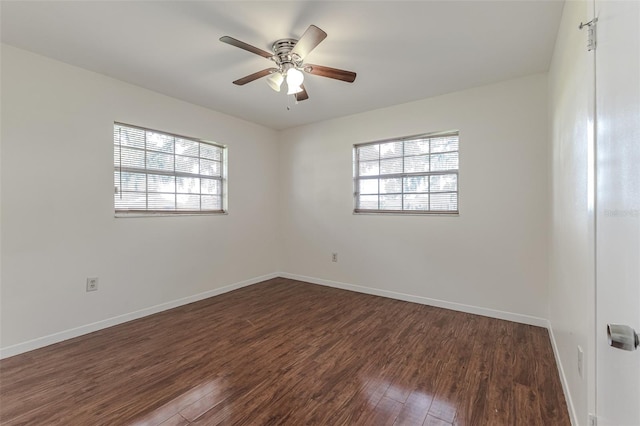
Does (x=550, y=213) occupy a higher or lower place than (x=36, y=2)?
lower

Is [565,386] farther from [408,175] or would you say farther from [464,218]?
[408,175]

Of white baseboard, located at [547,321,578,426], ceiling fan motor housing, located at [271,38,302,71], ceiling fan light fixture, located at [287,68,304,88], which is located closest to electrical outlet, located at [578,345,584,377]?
white baseboard, located at [547,321,578,426]

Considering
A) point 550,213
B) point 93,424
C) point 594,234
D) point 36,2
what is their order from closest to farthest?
point 594,234 → point 93,424 → point 36,2 → point 550,213

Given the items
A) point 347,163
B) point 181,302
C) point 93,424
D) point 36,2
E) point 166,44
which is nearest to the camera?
point 93,424

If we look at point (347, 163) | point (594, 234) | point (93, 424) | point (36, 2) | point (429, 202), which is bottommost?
point (93, 424)

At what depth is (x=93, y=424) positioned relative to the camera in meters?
1.50

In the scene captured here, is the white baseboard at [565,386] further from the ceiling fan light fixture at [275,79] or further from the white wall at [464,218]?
the ceiling fan light fixture at [275,79]

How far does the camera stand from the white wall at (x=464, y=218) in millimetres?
2768

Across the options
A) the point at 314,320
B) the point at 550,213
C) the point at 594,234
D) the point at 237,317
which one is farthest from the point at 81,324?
the point at 550,213

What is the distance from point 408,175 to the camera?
11.7 ft

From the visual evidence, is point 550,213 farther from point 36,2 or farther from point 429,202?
point 36,2

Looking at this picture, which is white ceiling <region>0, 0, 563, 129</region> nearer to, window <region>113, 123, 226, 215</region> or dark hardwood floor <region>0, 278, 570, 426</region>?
A: window <region>113, 123, 226, 215</region>

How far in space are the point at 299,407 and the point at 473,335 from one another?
1839 millimetres

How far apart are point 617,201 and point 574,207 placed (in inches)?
33.6
